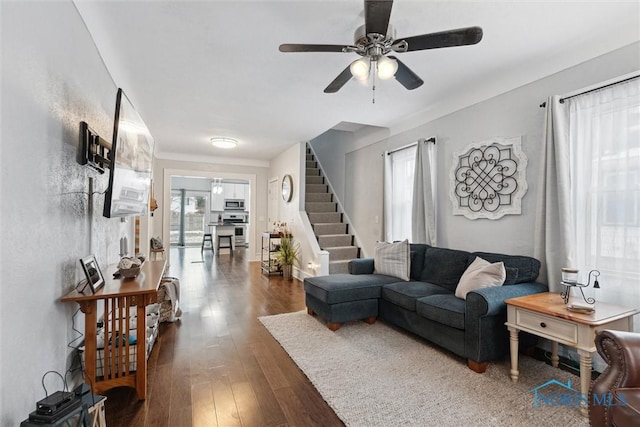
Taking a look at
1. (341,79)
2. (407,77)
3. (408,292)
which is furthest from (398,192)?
(341,79)

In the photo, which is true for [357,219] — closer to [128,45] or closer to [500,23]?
[500,23]

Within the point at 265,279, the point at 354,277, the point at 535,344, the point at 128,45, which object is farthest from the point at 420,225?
the point at 128,45

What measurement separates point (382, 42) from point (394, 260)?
7.99ft

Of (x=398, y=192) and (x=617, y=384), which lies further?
(x=398, y=192)

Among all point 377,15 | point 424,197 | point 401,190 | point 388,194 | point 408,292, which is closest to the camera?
point 377,15

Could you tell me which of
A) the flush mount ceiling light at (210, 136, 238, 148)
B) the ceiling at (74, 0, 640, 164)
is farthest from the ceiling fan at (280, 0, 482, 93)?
the flush mount ceiling light at (210, 136, 238, 148)

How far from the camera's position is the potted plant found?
5.74m

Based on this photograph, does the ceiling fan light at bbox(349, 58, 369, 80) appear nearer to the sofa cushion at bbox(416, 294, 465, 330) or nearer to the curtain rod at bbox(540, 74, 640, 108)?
the curtain rod at bbox(540, 74, 640, 108)

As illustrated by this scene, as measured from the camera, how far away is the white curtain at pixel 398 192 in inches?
170

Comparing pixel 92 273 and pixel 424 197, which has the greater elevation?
pixel 424 197

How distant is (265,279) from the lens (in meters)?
5.68

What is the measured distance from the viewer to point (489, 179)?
10.5 feet

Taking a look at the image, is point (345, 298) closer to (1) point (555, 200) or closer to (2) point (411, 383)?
(2) point (411, 383)

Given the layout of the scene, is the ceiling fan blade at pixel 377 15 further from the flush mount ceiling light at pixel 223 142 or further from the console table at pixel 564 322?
the flush mount ceiling light at pixel 223 142
